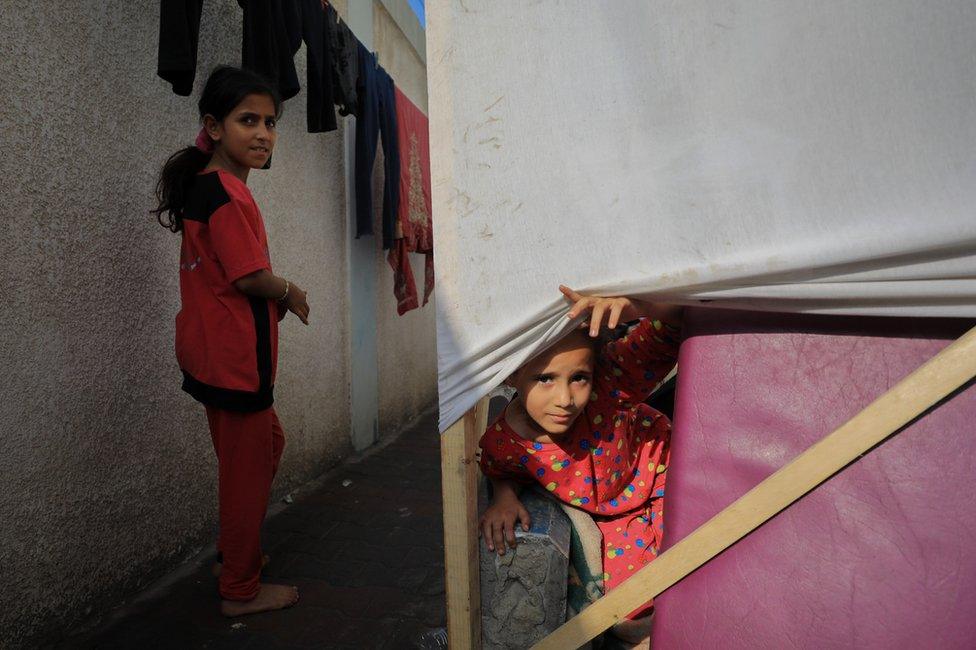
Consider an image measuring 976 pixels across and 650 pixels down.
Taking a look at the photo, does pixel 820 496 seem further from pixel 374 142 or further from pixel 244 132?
pixel 374 142

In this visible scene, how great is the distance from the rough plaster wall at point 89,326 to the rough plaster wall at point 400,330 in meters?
2.58

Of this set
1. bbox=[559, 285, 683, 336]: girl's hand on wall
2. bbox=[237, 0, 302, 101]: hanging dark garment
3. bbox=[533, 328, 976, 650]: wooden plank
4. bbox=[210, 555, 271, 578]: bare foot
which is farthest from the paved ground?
bbox=[237, 0, 302, 101]: hanging dark garment

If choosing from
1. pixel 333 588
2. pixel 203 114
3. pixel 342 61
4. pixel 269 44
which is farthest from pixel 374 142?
pixel 333 588

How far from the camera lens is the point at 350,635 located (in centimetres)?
241

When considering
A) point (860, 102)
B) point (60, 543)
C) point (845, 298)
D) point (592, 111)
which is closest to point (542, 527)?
point (845, 298)

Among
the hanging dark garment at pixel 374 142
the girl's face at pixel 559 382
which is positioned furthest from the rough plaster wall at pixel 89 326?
the girl's face at pixel 559 382

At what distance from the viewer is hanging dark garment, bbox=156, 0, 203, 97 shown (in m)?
2.29

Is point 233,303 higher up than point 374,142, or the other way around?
point 374,142

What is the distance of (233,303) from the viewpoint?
2.28m

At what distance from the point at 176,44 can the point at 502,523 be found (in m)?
2.03

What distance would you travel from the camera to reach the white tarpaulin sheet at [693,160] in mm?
995

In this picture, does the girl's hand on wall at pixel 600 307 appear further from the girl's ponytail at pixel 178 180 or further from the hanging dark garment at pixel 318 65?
the hanging dark garment at pixel 318 65

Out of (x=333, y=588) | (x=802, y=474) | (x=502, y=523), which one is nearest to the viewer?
(x=802, y=474)

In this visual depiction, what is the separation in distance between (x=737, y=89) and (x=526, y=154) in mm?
394
